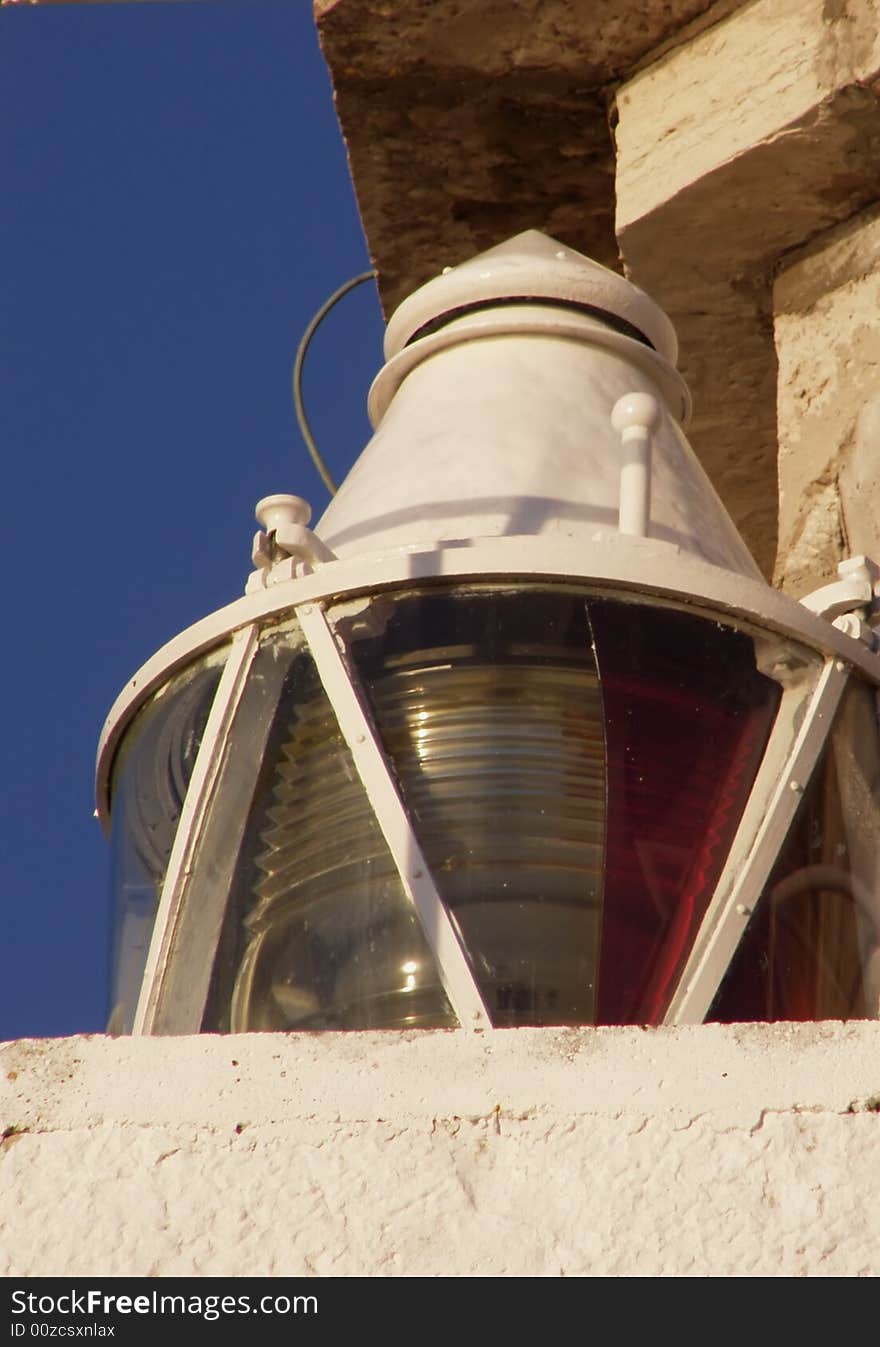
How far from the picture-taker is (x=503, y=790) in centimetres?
212

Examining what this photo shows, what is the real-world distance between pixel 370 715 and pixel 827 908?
0.41 metres

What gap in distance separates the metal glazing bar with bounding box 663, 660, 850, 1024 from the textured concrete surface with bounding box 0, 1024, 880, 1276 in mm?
93

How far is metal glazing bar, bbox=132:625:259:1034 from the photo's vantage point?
7.14 feet

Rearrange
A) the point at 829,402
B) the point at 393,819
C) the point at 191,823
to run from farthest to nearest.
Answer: the point at 829,402 < the point at 191,823 < the point at 393,819

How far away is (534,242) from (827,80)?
0.91 metres

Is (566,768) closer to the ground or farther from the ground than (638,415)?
closer to the ground

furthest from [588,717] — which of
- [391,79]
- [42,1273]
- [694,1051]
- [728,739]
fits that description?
[391,79]

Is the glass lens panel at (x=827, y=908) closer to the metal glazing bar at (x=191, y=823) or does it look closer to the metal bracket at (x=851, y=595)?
the metal bracket at (x=851, y=595)

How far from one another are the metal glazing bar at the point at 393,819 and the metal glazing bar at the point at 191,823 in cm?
7

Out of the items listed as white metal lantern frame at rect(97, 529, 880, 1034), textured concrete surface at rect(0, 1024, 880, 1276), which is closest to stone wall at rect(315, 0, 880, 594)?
white metal lantern frame at rect(97, 529, 880, 1034)

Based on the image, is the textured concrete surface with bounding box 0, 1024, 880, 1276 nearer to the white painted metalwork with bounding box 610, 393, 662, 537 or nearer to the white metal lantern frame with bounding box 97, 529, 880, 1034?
the white metal lantern frame with bounding box 97, 529, 880, 1034

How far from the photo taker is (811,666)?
88.7 inches

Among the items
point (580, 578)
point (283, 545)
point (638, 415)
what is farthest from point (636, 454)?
point (283, 545)

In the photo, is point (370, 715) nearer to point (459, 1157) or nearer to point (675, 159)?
point (459, 1157)
